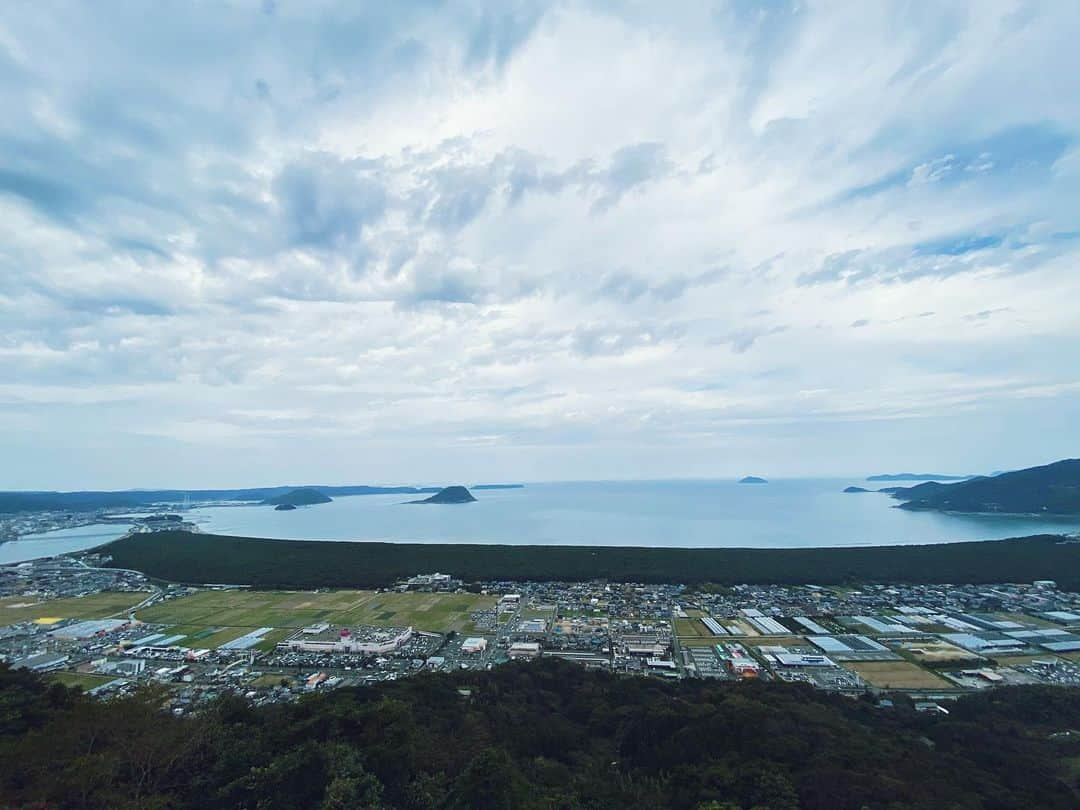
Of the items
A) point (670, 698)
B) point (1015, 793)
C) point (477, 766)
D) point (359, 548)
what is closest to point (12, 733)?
point (477, 766)

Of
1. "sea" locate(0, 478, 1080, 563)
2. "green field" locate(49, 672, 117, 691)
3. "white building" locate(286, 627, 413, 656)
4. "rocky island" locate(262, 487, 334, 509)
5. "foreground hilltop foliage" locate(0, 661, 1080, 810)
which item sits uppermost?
"rocky island" locate(262, 487, 334, 509)

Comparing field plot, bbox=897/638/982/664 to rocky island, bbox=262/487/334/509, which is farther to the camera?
rocky island, bbox=262/487/334/509

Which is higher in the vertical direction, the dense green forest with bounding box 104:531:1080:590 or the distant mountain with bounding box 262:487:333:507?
the distant mountain with bounding box 262:487:333:507

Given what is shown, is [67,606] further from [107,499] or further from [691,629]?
[107,499]

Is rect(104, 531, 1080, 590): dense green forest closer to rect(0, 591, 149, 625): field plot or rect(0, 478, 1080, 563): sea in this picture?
rect(0, 591, 149, 625): field plot

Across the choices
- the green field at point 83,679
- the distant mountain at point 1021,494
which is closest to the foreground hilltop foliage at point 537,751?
the green field at point 83,679

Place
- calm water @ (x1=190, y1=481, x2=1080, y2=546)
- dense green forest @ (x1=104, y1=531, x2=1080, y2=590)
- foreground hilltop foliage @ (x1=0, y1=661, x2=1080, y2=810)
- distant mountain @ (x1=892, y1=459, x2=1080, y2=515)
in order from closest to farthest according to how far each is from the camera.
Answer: foreground hilltop foliage @ (x1=0, y1=661, x2=1080, y2=810)
dense green forest @ (x1=104, y1=531, x2=1080, y2=590)
calm water @ (x1=190, y1=481, x2=1080, y2=546)
distant mountain @ (x1=892, y1=459, x2=1080, y2=515)

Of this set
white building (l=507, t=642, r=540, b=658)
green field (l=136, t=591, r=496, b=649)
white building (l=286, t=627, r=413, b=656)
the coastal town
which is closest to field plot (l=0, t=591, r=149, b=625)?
the coastal town

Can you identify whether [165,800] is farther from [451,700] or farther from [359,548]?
[359,548]
